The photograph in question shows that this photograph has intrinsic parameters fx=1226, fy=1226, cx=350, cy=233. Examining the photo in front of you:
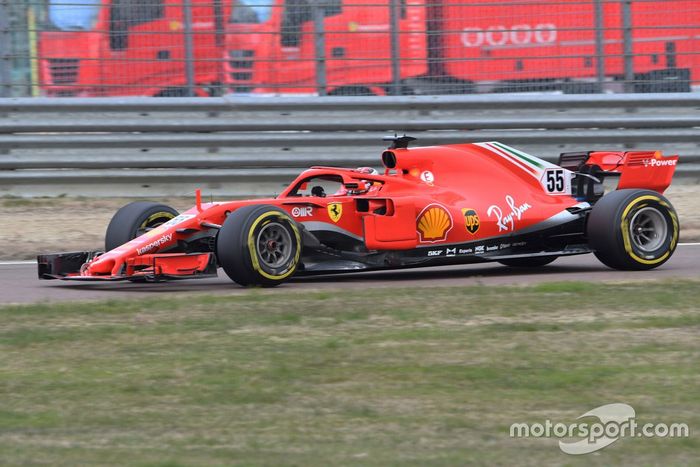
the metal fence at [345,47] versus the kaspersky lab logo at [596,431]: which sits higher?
the metal fence at [345,47]

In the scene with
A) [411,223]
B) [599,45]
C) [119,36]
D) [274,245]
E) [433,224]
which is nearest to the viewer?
[274,245]

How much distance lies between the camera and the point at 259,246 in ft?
28.8

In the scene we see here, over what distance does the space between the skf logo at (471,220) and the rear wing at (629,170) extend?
50.0 inches

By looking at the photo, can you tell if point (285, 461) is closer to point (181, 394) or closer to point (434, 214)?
point (181, 394)

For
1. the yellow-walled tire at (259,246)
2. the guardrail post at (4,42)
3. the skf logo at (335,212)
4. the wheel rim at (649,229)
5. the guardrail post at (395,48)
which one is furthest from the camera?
the guardrail post at (395,48)

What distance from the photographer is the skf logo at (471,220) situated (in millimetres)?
9703

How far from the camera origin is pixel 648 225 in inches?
399

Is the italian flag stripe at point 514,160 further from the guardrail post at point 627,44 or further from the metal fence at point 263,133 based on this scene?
the guardrail post at point 627,44

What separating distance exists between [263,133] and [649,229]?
5.11 m

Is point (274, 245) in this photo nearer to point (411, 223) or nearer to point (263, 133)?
point (411, 223)

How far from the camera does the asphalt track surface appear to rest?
8805 millimetres

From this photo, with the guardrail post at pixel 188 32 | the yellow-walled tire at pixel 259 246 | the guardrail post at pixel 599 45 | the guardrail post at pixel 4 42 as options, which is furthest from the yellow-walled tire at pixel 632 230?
the guardrail post at pixel 4 42

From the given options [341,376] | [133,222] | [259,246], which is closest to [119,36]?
[133,222]

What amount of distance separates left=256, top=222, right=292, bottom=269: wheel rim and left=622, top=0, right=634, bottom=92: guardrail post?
7026 mm
